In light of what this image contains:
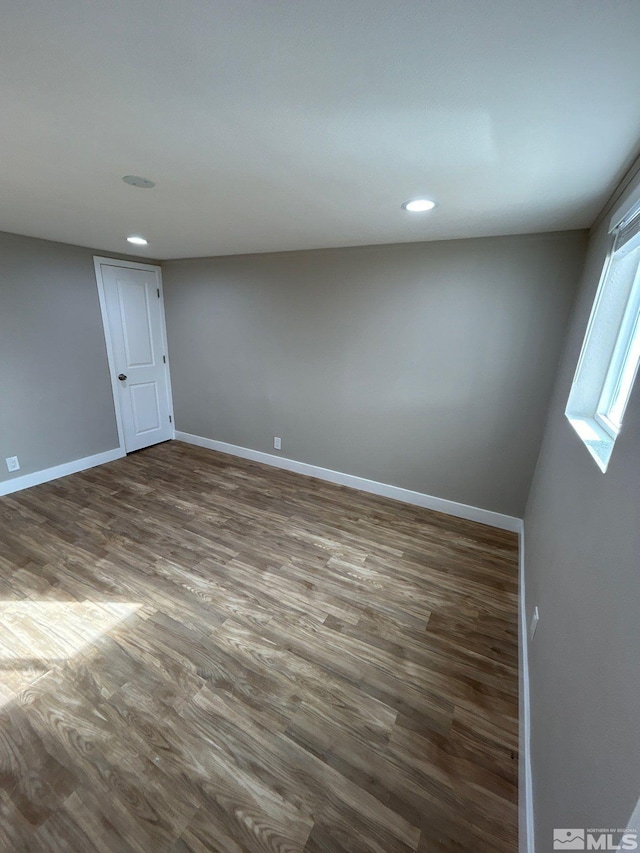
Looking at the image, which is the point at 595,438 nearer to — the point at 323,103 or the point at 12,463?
the point at 323,103

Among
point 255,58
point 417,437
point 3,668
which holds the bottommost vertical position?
point 3,668

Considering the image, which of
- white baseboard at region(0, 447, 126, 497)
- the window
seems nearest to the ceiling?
the window

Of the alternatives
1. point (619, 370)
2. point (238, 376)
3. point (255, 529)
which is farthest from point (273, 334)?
point (619, 370)

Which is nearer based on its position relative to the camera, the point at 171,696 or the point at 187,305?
the point at 171,696

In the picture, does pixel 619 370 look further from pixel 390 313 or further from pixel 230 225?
pixel 230 225

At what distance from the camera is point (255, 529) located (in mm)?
2742

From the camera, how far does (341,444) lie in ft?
11.3

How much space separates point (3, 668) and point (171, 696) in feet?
2.73

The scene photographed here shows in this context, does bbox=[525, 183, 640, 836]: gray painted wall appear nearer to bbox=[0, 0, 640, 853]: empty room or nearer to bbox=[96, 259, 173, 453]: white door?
bbox=[0, 0, 640, 853]: empty room

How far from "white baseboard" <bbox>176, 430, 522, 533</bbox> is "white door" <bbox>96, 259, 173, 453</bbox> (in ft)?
1.98

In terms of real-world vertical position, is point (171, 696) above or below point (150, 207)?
below

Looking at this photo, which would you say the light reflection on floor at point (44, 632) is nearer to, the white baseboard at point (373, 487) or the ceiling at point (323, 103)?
the white baseboard at point (373, 487)

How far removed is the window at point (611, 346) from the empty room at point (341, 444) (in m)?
0.02

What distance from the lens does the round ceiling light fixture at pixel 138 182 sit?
162 centimetres
